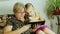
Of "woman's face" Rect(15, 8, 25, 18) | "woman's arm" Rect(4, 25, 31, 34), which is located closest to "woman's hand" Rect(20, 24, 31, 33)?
"woman's arm" Rect(4, 25, 31, 34)

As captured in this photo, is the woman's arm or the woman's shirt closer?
the woman's arm

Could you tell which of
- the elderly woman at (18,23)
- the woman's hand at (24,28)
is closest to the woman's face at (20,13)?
the elderly woman at (18,23)

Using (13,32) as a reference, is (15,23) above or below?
above

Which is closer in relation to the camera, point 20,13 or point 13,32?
point 13,32

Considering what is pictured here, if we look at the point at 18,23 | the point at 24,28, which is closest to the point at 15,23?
the point at 18,23

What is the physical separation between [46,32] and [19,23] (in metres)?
0.47

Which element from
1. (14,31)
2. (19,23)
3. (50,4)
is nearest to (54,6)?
(50,4)

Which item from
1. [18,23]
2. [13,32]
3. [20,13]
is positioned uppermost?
[20,13]

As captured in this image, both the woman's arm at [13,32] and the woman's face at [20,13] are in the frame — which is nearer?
the woman's arm at [13,32]

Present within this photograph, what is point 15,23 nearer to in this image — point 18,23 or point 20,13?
point 18,23

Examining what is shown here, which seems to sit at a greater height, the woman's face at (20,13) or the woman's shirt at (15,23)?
the woman's face at (20,13)

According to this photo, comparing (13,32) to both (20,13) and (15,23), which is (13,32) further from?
(20,13)

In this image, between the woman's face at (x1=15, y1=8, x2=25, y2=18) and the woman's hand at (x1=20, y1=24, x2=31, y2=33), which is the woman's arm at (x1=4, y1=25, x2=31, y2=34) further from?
the woman's face at (x1=15, y1=8, x2=25, y2=18)

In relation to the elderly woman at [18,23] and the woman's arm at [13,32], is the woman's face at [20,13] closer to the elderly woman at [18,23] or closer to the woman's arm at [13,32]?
the elderly woman at [18,23]
